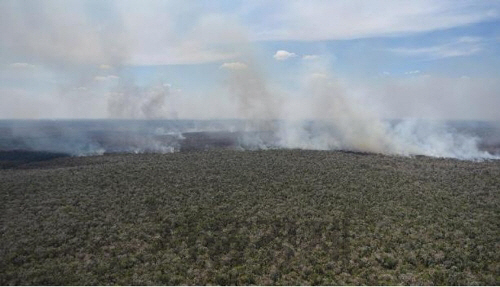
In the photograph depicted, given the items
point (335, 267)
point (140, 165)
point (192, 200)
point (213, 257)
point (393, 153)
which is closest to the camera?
point (335, 267)

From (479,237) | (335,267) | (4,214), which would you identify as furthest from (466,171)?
(4,214)

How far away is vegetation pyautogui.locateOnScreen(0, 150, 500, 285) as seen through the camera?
34531mm

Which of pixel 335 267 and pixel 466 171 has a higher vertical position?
pixel 466 171

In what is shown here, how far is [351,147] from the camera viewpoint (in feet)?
390

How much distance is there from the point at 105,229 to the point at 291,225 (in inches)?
834

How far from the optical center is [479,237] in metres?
41.1

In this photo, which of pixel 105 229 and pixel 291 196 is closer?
pixel 105 229

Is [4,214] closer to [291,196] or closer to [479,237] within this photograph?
[291,196]

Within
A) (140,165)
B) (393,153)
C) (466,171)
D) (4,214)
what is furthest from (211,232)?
(393,153)

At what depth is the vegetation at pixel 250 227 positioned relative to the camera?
113 feet

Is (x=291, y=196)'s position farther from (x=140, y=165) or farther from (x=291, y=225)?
(x=140, y=165)

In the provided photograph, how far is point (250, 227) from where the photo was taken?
1786 inches

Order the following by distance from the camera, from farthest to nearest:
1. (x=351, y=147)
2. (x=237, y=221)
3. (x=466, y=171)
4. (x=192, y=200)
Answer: (x=351, y=147)
(x=466, y=171)
(x=192, y=200)
(x=237, y=221)

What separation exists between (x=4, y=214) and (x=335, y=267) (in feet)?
132
